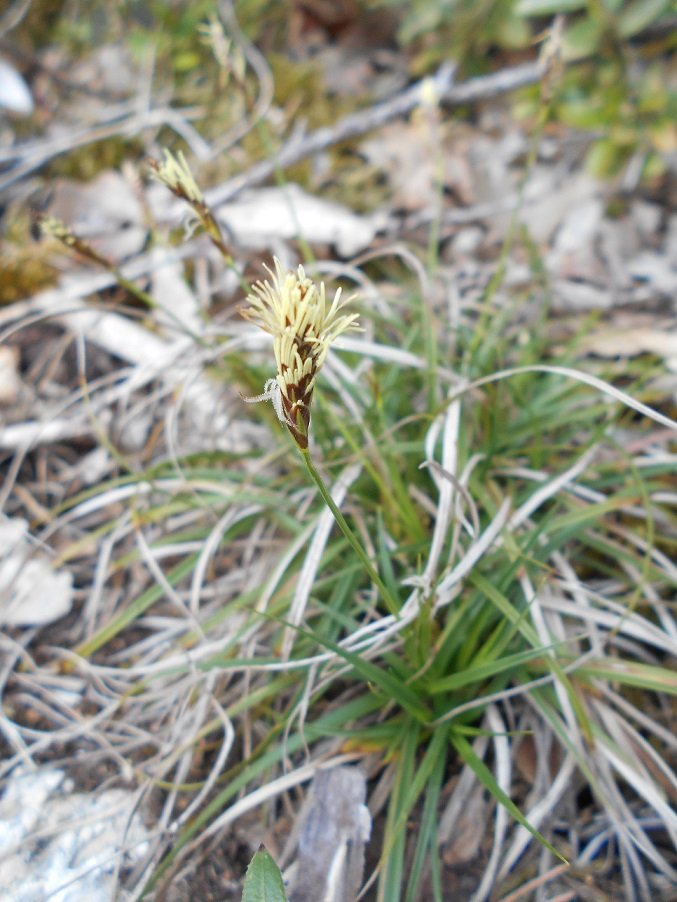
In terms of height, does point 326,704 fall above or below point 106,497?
below

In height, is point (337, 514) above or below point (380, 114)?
below

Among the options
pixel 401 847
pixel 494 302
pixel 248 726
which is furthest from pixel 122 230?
pixel 401 847

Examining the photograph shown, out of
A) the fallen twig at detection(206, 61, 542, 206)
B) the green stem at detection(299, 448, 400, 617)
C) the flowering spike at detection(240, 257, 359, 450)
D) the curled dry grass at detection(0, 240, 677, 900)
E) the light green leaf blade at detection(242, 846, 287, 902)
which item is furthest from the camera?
the fallen twig at detection(206, 61, 542, 206)

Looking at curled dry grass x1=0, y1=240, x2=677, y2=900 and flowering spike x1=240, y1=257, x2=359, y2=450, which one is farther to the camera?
→ curled dry grass x1=0, y1=240, x2=677, y2=900

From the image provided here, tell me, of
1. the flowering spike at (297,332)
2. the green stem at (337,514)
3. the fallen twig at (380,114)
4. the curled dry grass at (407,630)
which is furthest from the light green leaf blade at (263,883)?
the fallen twig at (380,114)

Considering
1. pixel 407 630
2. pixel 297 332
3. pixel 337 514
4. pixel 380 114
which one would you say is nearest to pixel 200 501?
pixel 407 630

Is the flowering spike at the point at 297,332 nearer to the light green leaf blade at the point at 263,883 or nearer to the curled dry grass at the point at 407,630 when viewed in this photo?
the curled dry grass at the point at 407,630

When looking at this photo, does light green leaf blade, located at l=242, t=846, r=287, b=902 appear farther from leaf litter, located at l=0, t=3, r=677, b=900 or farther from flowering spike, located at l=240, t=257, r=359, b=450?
flowering spike, located at l=240, t=257, r=359, b=450

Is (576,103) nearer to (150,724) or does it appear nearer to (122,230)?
(122,230)

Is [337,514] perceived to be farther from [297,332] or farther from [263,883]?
[263,883]

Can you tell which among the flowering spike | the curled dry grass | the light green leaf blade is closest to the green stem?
the flowering spike

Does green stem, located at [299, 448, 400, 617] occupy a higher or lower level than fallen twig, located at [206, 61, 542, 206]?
lower
